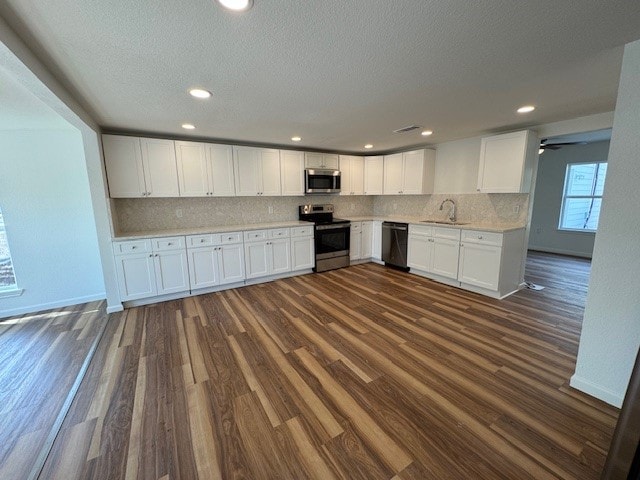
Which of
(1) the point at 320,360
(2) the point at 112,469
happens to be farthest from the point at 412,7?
(2) the point at 112,469

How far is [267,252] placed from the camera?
4.39m

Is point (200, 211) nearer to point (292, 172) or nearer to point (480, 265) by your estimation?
point (292, 172)

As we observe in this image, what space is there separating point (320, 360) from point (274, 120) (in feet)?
8.85

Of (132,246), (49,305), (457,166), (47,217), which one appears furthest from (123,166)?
(457,166)

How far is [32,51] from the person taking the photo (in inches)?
62.3

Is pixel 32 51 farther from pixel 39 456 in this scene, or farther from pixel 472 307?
pixel 472 307

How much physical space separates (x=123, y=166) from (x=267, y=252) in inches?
91.4

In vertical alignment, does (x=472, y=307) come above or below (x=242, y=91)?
below

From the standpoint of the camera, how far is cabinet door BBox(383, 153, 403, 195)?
517cm

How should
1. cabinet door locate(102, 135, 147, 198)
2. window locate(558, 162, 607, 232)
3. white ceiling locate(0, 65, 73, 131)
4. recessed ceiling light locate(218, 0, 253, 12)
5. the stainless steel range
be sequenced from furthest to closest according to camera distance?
window locate(558, 162, 607, 232)
the stainless steel range
cabinet door locate(102, 135, 147, 198)
white ceiling locate(0, 65, 73, 131)
recessed ceiling light locate(218, 0, 253, 12)

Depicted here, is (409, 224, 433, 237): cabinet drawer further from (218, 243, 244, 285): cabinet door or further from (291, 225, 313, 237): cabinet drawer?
(218, 243, 244, 285): cabinet door

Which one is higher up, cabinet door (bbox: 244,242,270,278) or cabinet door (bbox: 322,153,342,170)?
cabinet door (bbox: 322,153,342,170)

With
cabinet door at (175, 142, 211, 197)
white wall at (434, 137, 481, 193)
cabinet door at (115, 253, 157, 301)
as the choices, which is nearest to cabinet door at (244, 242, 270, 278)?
cabinet door at (175, 142, 211, 197)

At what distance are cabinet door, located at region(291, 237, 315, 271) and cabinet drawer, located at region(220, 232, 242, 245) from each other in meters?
0.95
